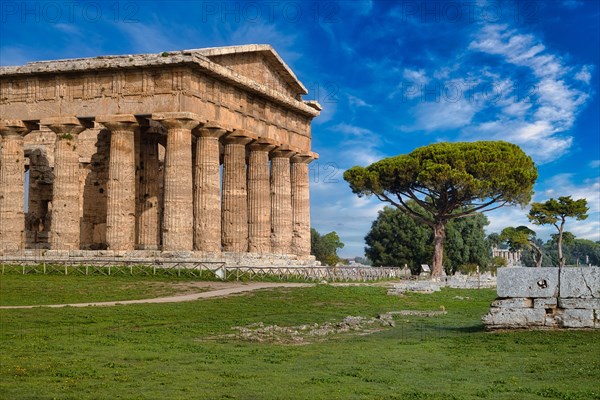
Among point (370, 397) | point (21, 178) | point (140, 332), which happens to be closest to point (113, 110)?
point (21, 178)

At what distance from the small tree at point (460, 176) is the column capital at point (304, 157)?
8.69 m

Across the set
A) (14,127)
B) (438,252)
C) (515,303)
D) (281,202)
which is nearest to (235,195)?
(281,202)

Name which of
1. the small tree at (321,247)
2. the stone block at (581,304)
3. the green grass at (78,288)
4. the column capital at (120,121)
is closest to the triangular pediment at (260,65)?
the column capital at (120,121)

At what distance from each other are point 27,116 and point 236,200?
12.9 m

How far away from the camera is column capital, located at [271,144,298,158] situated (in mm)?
45550

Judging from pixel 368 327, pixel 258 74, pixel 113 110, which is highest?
pixel 258 74

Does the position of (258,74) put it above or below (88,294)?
above

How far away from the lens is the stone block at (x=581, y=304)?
14867 millimetres

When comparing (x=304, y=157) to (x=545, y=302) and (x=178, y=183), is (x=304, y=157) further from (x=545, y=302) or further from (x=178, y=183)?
(x=545, y=302)

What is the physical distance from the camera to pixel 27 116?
127 feet

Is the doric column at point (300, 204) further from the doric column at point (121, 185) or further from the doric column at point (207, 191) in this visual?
the doric column at point (121, 185)

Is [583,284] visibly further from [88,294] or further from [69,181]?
[69,181]

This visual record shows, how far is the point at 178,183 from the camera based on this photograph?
35938 millimetres

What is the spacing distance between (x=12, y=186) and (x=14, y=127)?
3398 mm
